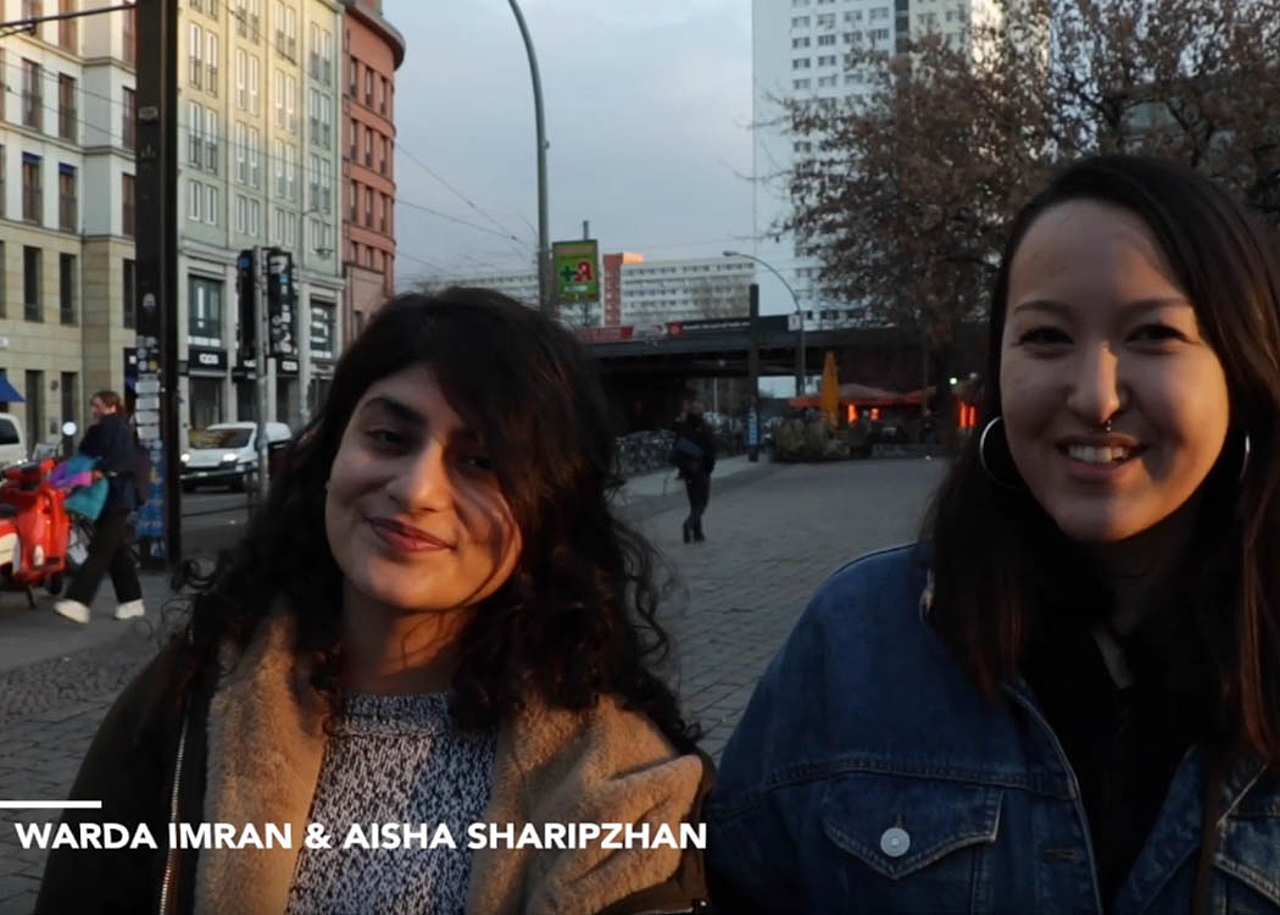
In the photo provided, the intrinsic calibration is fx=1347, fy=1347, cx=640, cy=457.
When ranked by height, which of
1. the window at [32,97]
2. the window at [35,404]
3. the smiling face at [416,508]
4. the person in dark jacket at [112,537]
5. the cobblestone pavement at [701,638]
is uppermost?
the window at [32,97]

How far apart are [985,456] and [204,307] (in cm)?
5411

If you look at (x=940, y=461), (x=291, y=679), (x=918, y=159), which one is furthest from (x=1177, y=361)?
(x=918, y=159)

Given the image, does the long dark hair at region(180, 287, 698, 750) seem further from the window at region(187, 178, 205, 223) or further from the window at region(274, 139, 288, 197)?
the window at region(274, 139, 288, 197)

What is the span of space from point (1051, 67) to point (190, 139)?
134 feet

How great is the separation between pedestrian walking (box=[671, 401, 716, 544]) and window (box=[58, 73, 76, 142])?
37.8 m

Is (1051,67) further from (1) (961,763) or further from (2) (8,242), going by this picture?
(2) (8,242)

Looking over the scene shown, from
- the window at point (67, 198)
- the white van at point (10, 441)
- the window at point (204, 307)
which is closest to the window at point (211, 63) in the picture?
the window at point (204, 307)

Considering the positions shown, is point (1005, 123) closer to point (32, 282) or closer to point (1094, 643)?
point (1094, 643)

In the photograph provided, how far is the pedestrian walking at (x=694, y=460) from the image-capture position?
1609 cm

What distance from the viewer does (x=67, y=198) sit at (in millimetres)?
47188

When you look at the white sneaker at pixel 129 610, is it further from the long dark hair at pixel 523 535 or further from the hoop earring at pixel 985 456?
the hoop earring at pixel 985 456

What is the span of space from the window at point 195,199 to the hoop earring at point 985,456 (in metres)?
53.5

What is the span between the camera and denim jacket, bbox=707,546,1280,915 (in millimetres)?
1465

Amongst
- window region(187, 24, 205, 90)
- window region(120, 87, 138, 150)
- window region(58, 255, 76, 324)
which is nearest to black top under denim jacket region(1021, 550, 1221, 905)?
window region(58, 255, 76, 324)
